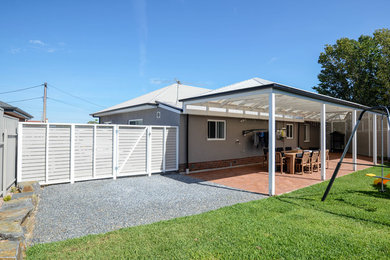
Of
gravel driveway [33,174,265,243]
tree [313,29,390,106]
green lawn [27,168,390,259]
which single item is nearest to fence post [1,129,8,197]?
gravel driveway [33,174,265,243]

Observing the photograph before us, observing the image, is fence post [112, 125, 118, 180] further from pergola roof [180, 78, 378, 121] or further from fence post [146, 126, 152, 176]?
pergola roof [180, 78, 378, 121]

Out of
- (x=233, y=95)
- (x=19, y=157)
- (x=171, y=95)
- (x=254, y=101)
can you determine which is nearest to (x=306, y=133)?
(x=254, y=101)

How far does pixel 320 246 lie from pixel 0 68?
21427 mm

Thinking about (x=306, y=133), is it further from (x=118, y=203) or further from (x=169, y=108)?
(x=118, y=203)

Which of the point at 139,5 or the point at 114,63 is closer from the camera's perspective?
the point at 139,5

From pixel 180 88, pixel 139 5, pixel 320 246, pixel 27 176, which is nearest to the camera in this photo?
pixel 320 246

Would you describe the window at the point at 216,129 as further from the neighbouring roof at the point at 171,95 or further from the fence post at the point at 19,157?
the fence post at the point at 19,157

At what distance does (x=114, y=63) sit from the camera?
17.5 meters

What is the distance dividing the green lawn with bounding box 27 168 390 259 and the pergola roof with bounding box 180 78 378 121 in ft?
11.2

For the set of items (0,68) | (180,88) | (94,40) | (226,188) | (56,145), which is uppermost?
(94,40)

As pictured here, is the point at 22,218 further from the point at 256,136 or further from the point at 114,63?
the point at 114,63

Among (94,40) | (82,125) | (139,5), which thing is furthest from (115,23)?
(82,125)

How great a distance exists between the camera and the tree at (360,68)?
59.0 ft

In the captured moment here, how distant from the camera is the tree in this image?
18.0m
